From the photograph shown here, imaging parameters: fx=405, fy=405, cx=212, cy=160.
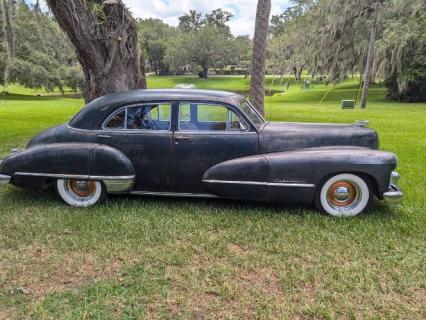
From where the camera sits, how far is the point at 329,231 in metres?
4.21

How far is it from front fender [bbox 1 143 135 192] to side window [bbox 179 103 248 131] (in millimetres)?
849

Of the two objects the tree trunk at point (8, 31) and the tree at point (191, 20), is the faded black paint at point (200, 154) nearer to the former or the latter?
the tree trunk at point (8, 31)

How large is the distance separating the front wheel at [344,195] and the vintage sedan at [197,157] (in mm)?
11

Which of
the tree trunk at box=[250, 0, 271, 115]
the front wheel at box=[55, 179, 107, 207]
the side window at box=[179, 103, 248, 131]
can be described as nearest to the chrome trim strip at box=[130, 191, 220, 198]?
the front wheel at box=[55, 179, 107, 207]

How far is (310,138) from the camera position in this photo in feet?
15.9

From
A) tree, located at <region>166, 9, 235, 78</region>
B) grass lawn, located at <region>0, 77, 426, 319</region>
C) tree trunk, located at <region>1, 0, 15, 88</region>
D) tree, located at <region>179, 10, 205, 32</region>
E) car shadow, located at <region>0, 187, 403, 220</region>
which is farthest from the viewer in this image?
tree, located at <region>179, 10, 205, 32</region>

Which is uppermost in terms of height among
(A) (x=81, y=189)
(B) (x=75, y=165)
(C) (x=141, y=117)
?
(C) (x=141, y=117)

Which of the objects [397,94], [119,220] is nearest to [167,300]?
[119,220]

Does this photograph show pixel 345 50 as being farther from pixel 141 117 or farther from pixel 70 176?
pixel 70 176

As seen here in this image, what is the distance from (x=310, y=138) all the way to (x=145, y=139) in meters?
1.97

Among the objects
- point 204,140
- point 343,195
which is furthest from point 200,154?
point 343,195

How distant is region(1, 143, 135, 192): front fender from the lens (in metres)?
4.77

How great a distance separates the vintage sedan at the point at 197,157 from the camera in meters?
4.55

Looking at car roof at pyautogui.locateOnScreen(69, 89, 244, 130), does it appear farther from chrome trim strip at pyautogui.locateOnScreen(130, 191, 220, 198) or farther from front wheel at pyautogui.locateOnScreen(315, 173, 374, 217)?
front wheel at pyautogui.locateOnScreen(315, 173, 374, 217)
